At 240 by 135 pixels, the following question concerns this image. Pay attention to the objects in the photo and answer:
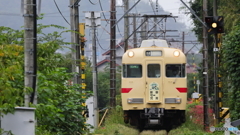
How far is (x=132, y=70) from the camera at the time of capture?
1844 centimetres

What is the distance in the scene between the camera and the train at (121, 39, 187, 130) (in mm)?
18234

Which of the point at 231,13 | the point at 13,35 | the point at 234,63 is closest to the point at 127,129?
the point at 234,63

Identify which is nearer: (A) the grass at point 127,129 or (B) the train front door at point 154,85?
(A) the grass at point 127,129

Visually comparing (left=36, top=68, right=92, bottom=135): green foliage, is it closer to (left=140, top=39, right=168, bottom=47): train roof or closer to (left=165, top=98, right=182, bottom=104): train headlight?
(left=165, top=98, right=182, bottom=104): train headlight

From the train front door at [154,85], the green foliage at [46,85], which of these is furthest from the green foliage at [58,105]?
the train front door at [154,85]

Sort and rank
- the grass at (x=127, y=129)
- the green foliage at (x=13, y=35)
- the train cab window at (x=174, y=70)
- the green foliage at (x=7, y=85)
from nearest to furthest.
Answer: the green foliage at (x=7, y=85) < the green foliage at (x=13, y=35) < the grass at (x=127, y=129) < the train cab window at (x=174, y=70)

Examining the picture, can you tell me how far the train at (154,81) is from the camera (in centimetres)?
1823

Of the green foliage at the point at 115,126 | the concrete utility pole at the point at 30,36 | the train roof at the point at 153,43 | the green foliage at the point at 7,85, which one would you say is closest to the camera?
the green foliage at the point at 7,85

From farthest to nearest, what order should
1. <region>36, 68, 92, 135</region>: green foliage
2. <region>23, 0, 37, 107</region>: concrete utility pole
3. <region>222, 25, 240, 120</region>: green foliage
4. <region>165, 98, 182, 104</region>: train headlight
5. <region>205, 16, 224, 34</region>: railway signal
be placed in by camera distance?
1. <region>165, 98, 182, 104</region>: train headlight
2. <region>222, 25, 240, 120</region>: green foliage
3. <region>205, 16, 224, 34</region>: railway signal
4. <region>36, 68, 92, 135</region>: green foliage
5. <region>23, 0, 37, 107</region>: concrete utility pole

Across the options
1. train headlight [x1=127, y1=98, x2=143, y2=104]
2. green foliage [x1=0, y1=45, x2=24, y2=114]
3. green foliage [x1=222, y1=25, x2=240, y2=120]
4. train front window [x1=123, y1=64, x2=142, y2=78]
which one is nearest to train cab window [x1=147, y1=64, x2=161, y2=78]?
train front window [x1=123, y1=64, x2=142, y2=78]

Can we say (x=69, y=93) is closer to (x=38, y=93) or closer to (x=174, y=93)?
(x=38, y=93)

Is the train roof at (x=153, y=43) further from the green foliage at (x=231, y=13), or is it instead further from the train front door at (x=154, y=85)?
the green foliage at (x=231, y=13)

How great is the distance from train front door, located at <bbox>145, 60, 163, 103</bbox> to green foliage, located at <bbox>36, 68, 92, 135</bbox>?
12.0ft

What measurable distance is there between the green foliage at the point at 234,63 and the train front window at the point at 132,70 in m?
3.06
